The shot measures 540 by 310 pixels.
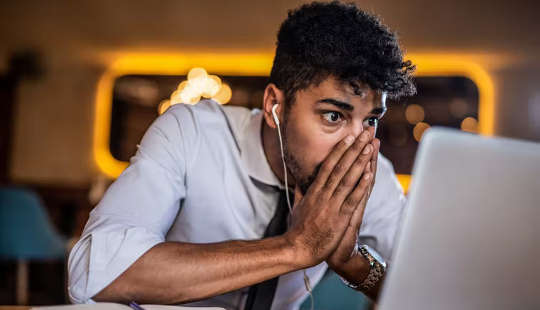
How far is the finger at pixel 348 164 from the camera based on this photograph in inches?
44.1

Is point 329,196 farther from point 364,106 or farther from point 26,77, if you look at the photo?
point 26,77

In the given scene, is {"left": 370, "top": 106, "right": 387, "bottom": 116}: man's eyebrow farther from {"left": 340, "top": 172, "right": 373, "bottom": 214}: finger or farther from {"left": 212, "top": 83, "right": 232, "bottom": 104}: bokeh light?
{"left": 212, "top": 83, "right": 232, "bottom": 104}: bokeh light

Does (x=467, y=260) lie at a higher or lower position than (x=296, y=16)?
lower

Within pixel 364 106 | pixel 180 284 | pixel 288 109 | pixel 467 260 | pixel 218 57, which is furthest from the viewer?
pixel 218 57

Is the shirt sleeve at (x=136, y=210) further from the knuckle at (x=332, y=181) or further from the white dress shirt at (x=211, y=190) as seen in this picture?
the knuckle at (x=332, y=181)

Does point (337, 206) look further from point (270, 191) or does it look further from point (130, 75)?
point (130, 75)

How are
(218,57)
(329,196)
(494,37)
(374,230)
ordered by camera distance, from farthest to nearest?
(218,57) → (494,37) → (374,230) → (329,196)

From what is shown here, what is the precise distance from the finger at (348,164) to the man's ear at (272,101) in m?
0.32

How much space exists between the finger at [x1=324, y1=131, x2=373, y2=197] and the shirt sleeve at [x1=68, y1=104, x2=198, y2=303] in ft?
1.33

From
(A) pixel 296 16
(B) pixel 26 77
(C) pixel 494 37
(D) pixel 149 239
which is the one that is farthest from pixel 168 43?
(D) pixel 149 239

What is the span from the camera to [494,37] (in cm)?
483

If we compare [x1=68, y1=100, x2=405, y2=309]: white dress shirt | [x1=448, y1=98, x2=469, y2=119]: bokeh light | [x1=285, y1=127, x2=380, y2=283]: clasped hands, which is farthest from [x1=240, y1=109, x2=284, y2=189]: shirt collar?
[x1=448, y1=98, x2=469, y2=119]: bokeh light

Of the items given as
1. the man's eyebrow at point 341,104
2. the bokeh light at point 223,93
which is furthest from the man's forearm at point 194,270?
the bokeh light at point 223,93

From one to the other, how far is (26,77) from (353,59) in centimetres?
516
